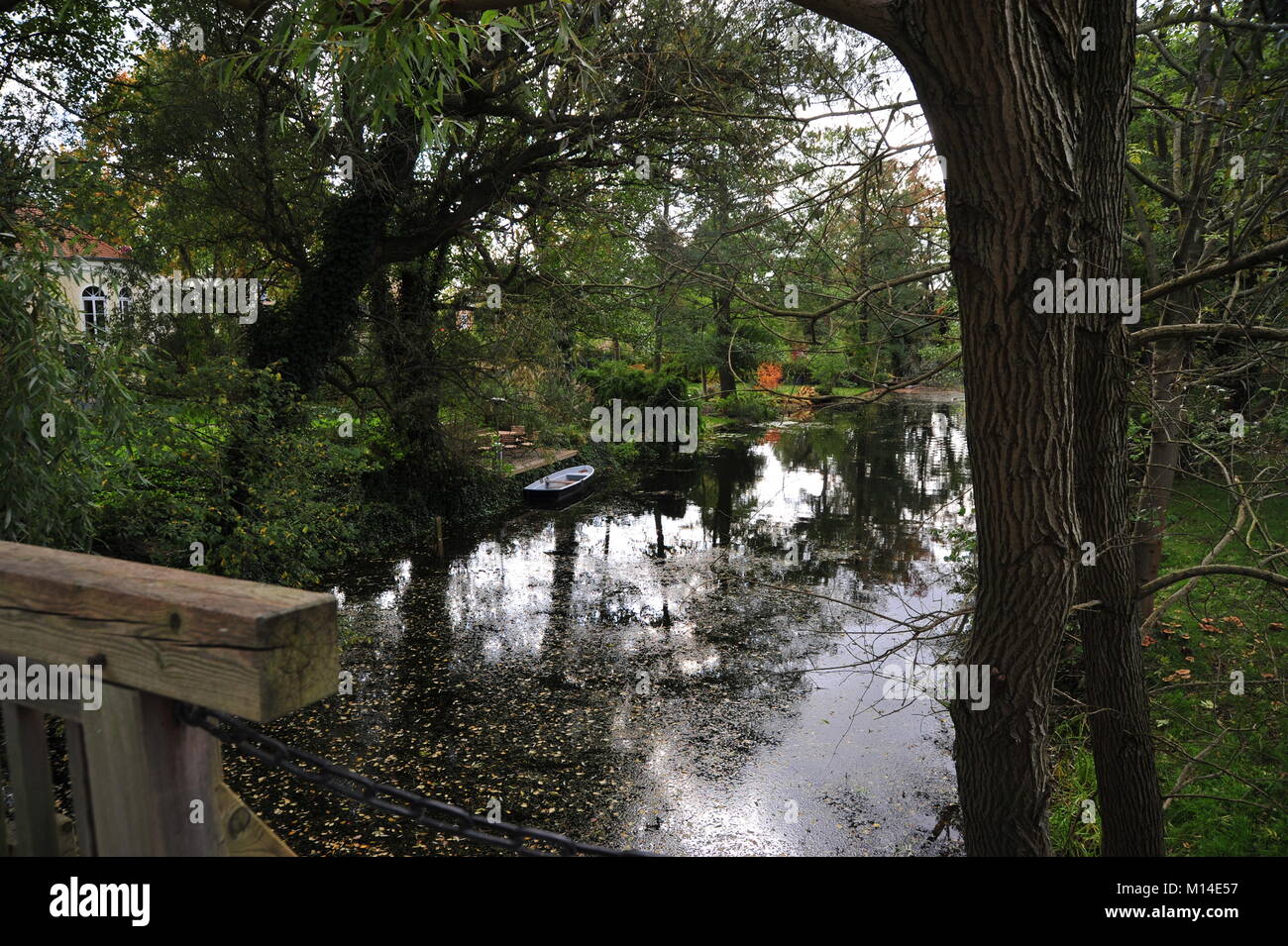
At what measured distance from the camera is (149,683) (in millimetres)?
1114

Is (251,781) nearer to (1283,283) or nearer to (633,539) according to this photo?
(1283,283)

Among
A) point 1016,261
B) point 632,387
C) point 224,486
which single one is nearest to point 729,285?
point 1016,261

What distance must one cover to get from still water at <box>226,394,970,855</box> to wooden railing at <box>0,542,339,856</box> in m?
2.73

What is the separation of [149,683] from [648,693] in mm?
7579

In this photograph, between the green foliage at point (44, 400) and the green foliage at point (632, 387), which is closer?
the green foliage at point (44, 400)

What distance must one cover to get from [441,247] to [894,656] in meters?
9.72

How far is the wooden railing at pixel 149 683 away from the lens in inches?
41.6

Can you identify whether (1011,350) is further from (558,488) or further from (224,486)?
(558,488)

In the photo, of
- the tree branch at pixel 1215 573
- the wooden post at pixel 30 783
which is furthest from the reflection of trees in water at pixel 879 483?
the wooden post at pixel 30 783

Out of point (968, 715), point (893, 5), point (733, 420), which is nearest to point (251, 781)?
point (968, 715)

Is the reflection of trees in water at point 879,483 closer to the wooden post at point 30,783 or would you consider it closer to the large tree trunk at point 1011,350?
the large tree trunk at point 1011,350

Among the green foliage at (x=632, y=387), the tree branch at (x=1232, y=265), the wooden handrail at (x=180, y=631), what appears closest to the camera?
the wooden handrail at (x=180, y=631)

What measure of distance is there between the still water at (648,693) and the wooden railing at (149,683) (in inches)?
108

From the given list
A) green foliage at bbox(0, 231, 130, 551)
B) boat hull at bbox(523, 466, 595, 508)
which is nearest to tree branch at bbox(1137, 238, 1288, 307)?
green foliage at bbox(0, 231, 130, 551)
